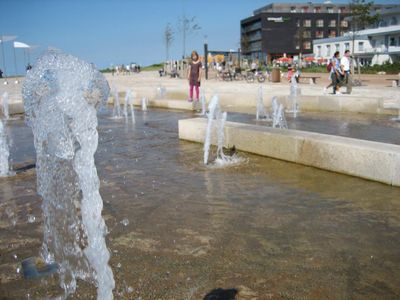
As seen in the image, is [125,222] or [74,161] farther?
[125,222]

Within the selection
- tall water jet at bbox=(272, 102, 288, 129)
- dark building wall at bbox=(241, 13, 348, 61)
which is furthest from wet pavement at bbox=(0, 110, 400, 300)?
dark building wall at bbox=(241, 13, 348, 61)

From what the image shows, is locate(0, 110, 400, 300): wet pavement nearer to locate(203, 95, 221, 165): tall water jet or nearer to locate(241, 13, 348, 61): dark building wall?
locate(203, 95, 221, 165): tall water jet

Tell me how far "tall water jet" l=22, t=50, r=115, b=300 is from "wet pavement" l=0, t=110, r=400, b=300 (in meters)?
0.15

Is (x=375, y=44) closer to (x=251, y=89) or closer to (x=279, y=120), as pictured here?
(x=251, y=89)

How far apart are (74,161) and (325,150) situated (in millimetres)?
3211

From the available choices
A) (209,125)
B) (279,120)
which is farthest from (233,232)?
(279,120)

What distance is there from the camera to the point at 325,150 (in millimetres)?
5551

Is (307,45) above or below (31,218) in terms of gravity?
above

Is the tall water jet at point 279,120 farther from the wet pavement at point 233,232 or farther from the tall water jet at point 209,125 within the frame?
the wet pavement at point 233,232

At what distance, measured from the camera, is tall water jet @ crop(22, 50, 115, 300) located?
3.14m

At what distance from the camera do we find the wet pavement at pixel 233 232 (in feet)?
9.43

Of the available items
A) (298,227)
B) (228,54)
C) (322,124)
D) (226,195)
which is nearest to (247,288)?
(298,227)

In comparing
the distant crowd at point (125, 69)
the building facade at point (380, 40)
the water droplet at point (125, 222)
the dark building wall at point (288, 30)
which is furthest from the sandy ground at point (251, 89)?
the dark building wall at point (288, 30)

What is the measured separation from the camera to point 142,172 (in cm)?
590
